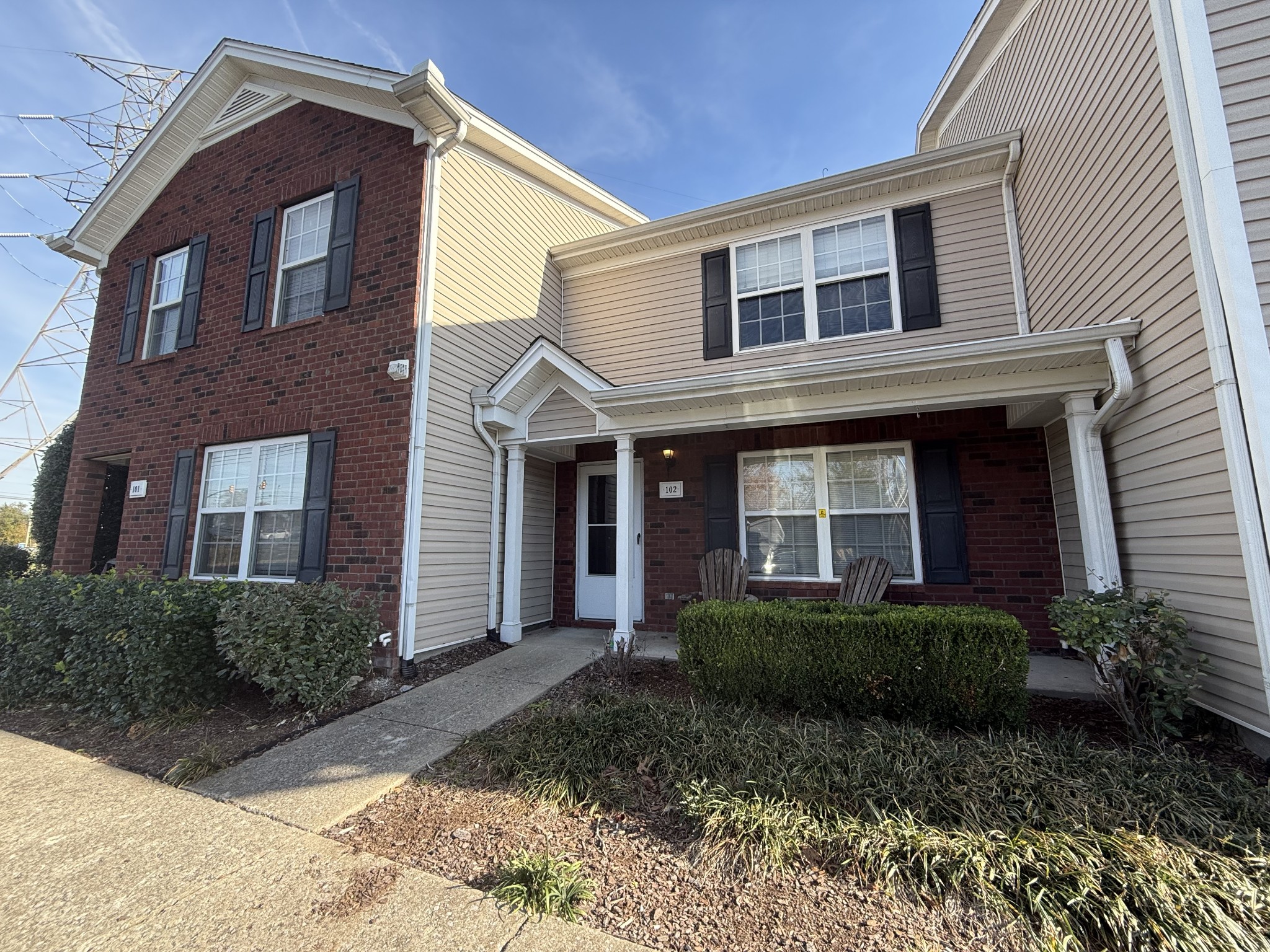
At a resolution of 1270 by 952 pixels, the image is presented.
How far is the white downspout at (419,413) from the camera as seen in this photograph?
5020 millimetres

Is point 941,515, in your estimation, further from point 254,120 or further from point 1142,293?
point 254,120

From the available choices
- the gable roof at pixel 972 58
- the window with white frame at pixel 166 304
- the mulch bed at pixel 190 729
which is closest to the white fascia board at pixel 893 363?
the mulch bed at pixel 190 729

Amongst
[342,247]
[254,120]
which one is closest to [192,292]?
[254,120]

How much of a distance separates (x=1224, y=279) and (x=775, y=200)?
4376mm

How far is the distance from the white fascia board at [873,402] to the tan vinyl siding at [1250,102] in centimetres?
125

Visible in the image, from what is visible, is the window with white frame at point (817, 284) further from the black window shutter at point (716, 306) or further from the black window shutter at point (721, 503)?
the black window shutter at point (721, 503)

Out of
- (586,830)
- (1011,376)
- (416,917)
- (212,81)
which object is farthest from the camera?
(212,81)

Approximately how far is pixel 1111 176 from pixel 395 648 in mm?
6959

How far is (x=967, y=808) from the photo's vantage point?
244 cm

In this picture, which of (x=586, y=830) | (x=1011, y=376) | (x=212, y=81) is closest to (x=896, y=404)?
(x=1011, y=376)

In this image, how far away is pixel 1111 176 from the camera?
398 cm

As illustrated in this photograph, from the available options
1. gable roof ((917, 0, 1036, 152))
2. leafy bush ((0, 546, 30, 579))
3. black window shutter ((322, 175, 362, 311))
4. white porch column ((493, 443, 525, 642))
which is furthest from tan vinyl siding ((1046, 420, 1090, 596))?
leafy bush ((0, 546, 30, 579))

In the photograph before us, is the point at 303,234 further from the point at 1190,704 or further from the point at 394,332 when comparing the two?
the point at 1190,704

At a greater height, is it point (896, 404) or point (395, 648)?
point (896, 404)
